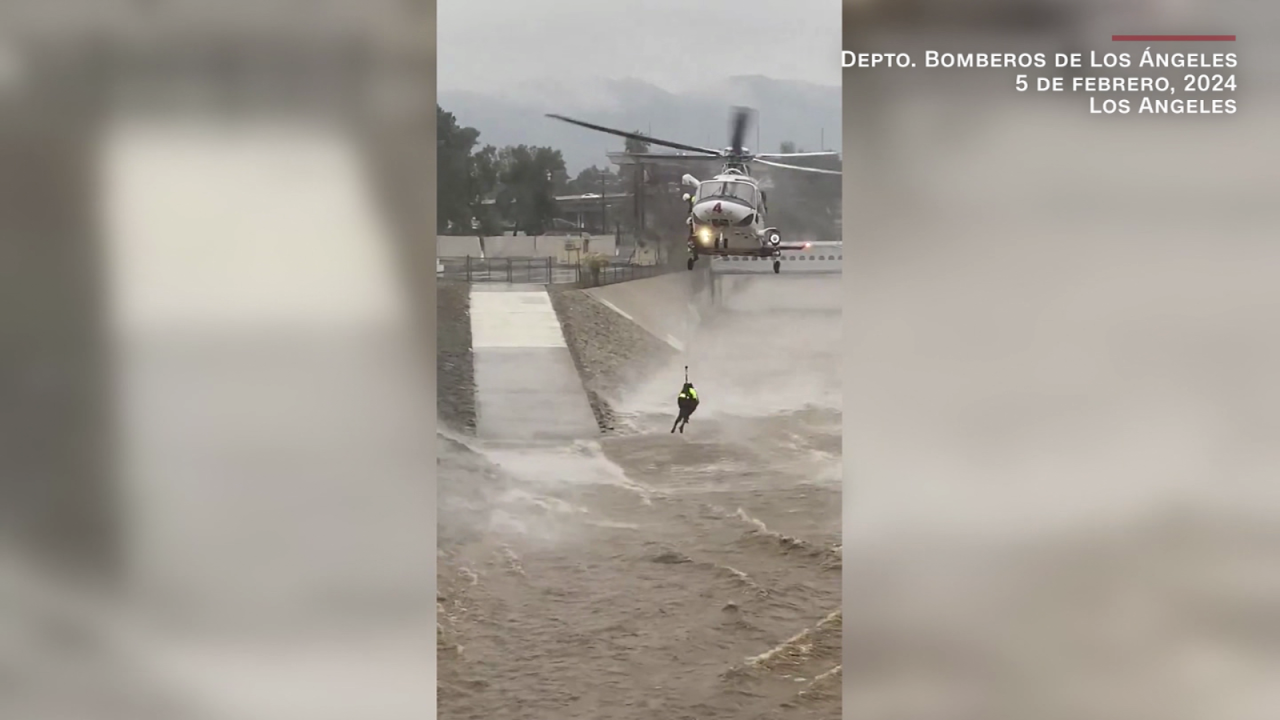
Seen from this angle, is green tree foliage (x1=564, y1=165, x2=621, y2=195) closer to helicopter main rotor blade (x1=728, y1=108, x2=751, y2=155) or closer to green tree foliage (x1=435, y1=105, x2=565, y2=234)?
green tree foliage (x1=435, y1=105, x2=565, y2=234)

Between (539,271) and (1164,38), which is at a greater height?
(1164,38)

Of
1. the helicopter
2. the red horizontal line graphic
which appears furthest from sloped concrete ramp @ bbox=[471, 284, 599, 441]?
the red horizontal line graphic

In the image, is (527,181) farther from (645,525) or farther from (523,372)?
(645,525)

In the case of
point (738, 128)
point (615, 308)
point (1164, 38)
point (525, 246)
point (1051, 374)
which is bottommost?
point (1051, 374)

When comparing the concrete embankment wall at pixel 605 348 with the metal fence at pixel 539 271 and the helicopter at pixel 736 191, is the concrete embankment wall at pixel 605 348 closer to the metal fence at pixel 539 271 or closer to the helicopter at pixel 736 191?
the metal fence at pixel 539 271

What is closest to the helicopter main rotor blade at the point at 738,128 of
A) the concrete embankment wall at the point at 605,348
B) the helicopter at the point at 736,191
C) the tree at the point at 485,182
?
the helicopter at the point at 736,191

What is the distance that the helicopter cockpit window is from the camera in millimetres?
2195

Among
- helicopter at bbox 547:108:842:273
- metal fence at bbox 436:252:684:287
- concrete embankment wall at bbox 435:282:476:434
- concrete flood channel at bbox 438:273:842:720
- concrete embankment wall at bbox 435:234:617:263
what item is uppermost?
helicopter at bbox 547:108:842:273

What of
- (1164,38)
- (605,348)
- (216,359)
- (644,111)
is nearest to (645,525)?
(605,348)

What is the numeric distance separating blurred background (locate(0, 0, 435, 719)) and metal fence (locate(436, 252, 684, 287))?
7 centimetres

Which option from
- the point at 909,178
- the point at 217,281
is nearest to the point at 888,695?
the point at 909,178

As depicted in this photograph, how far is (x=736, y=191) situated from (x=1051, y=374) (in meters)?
0.81

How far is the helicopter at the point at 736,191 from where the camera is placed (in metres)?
2.19

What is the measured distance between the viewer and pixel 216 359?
2236 mm
